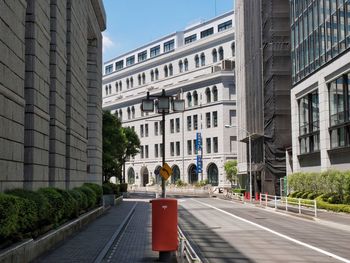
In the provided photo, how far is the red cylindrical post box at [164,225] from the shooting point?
12.7 metres

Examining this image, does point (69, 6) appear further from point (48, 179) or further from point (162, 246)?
point (162, 246)

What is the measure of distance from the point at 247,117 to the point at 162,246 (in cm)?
6104

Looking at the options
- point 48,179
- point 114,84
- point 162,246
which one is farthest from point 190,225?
point 114,84

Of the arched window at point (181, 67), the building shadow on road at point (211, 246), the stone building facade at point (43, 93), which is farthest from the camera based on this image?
the arched window at point (181, 67)

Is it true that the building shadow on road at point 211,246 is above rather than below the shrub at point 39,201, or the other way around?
below

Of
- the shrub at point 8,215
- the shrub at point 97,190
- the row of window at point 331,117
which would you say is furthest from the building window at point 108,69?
the shrub at point 8,215

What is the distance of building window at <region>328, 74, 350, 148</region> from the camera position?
125 ft

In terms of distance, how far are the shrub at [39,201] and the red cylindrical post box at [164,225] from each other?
3.74 m

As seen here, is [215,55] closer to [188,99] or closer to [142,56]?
[188,99]

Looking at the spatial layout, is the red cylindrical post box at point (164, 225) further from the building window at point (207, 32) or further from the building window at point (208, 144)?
the building window at point (207, 32)

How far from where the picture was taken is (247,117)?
72812 millimetres

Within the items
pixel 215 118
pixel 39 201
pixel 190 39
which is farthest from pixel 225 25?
pixel 39 201

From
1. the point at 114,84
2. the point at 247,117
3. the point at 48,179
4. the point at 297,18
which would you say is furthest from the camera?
the point at 114,84

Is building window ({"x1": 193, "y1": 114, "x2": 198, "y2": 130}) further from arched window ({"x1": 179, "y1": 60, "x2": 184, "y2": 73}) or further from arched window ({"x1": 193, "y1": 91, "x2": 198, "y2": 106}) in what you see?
arched window ({"x1": 179, "y1": 60, "x2": 184, "y2": 73})
